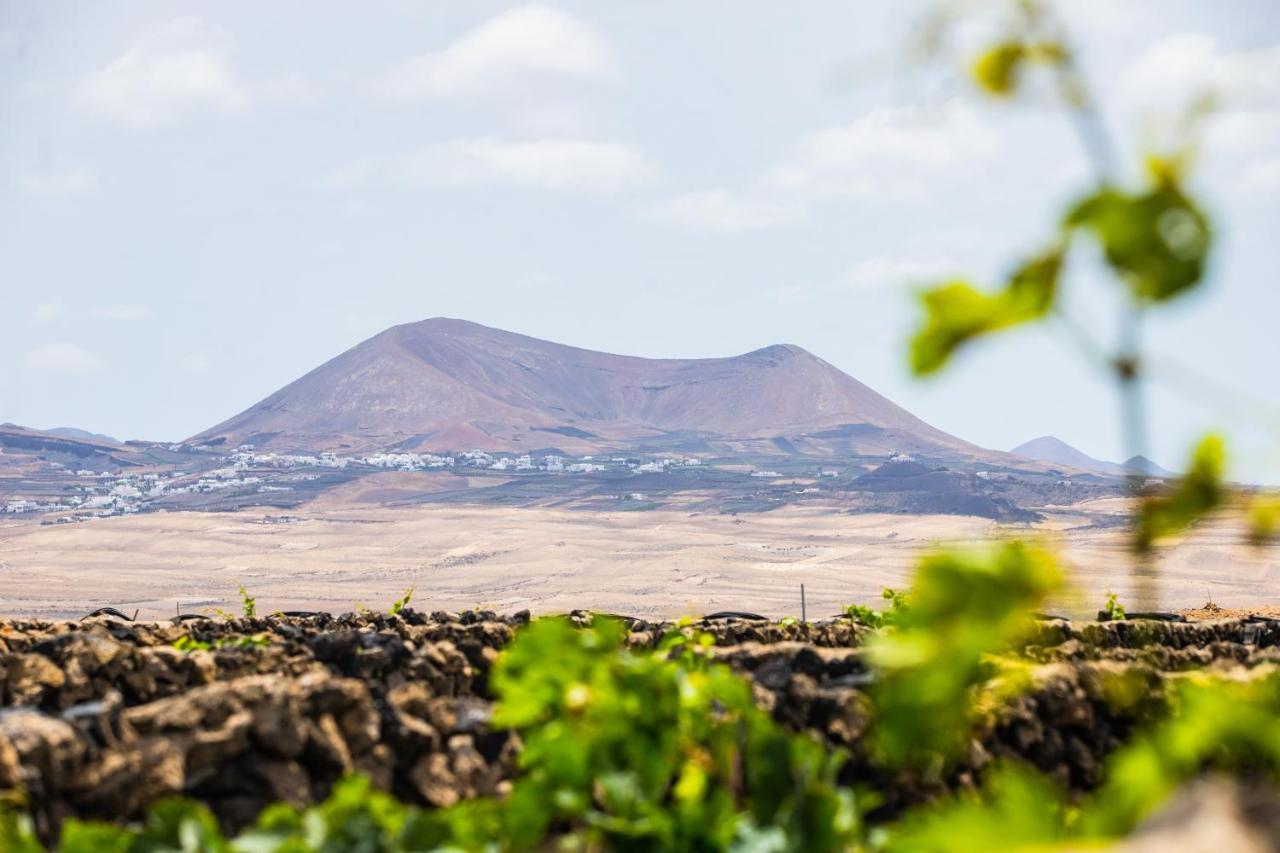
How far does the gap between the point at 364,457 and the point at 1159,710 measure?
5547 inches

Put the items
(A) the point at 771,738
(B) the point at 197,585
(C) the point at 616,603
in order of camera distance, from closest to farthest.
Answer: (A) the point at 771,738, (C) the point at 616,603, (B) the point at 197,585

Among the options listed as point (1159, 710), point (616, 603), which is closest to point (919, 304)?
point (1159, 710)

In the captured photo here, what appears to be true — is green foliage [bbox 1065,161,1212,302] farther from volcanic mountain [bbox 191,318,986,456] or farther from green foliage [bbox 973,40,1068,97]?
volcanic mountain [bbox 191,318,986,456]

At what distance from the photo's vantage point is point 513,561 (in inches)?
3061

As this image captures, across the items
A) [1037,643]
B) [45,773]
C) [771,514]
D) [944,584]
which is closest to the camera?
[944,584]

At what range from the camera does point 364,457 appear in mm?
141875

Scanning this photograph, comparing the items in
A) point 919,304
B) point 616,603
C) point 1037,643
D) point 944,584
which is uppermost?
point 919,304

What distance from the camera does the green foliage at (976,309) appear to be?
5.41 ft

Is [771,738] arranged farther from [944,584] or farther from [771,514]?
[771,514]

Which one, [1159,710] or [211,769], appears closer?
[211,769]

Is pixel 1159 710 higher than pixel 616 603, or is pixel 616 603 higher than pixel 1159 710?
pixel 1159 710

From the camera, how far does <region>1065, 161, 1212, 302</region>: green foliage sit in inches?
62.9

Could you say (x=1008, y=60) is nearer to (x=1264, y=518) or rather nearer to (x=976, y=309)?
(x=976, y=309)

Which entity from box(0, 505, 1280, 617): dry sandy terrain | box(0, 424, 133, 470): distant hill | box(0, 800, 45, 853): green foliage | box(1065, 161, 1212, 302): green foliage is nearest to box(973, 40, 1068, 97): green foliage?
box(1065, 161, 1212, 302): green foliage
